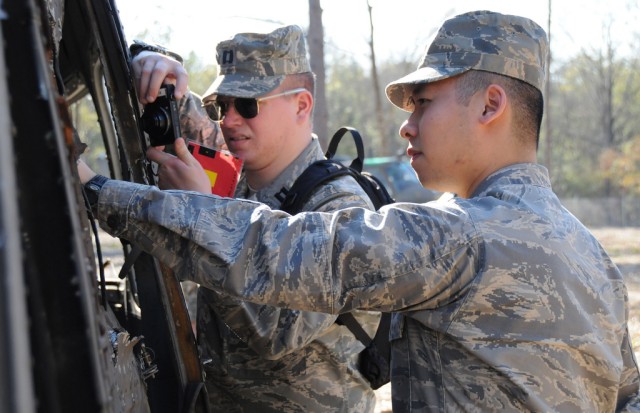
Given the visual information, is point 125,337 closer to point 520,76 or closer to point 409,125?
point 409,125

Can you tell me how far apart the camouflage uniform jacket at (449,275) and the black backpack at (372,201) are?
0.76m

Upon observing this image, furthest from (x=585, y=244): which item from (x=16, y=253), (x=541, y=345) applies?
(x=16, y=253)

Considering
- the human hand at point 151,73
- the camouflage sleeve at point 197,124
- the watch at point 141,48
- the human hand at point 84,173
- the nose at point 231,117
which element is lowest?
the camouflage sleeve at point 197,124

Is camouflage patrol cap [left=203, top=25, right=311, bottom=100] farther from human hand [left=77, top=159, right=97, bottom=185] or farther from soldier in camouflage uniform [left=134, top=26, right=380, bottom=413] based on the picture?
human hand [left=77, top=159, right=97, bottom=185]

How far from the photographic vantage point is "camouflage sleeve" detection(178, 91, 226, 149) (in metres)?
3.28

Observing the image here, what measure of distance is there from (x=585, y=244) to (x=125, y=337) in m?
1.06

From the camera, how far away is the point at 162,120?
2311 mm

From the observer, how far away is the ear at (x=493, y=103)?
6.46 ft

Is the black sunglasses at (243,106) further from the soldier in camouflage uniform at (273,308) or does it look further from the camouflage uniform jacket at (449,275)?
the camouflage uniform jacket at (449,275)

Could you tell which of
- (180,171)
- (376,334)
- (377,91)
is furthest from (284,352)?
(377,91)

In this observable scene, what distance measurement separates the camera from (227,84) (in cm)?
295

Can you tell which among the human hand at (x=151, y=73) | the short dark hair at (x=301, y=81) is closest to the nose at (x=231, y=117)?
the short dark hair at (x=301, y=81)

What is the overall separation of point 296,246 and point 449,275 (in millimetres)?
327

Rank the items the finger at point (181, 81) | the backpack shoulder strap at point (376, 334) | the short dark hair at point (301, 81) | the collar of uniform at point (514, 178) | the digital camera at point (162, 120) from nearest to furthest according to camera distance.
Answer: the collar of uniform at point (514, 178)
the digital camera at point (162, 120)
the finger at point (181, 81)
the backpack shoulder strap at point (376, 334)
the short dark hair at point (301, 81)
